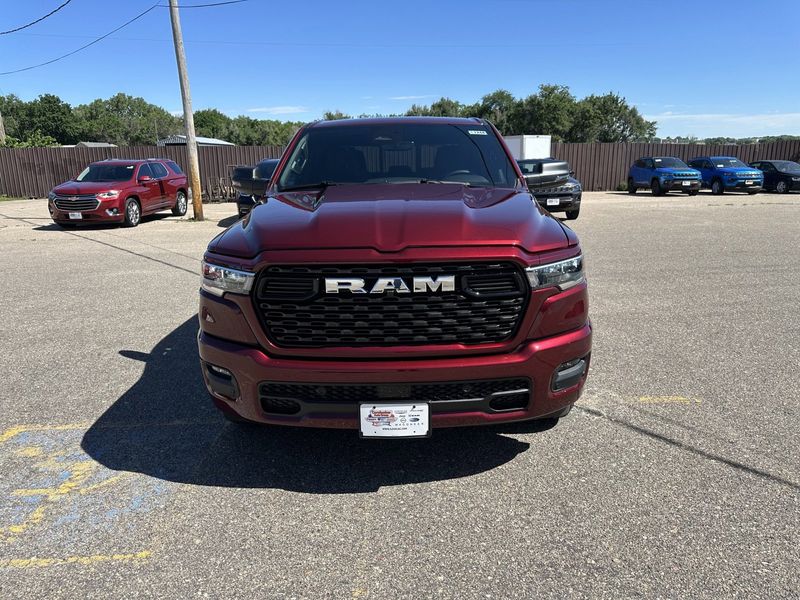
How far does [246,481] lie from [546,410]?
158 centimetres

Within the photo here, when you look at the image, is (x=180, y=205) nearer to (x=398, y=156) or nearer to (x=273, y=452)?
(x=398, y=156)

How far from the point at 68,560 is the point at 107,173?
49.1ft

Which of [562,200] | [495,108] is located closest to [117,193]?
[562,200]

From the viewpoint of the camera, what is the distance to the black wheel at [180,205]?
691 inches

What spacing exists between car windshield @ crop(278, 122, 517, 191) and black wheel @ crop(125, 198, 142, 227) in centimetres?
1192

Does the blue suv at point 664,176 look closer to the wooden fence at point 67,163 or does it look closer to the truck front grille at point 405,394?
the wooden fence at point 67,163

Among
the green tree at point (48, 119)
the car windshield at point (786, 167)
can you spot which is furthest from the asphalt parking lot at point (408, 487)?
the green tree at point (48, 119)

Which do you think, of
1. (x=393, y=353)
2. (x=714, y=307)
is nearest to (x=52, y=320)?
(x=393, y=353)

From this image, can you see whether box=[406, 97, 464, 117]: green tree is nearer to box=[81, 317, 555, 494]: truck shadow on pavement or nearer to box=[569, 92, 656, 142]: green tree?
box=[569, 92, 656, 142]: green tree

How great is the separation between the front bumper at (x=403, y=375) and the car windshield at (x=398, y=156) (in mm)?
1544

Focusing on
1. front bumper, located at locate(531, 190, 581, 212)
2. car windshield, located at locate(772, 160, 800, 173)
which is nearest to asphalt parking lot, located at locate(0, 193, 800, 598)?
front bumper, located at locate(531, 190, 581, 212)

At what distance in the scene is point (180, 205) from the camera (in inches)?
701

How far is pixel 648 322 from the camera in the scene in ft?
19.3

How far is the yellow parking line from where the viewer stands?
2.42 metres
